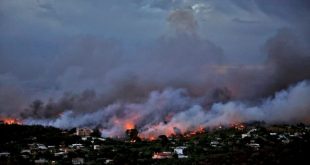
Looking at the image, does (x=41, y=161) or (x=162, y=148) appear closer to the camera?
(x=41, y=161)

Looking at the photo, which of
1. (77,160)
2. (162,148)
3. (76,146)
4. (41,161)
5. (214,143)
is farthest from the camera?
(76,146)

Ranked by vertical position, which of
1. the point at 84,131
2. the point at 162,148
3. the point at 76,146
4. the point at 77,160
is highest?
the point at 84,131

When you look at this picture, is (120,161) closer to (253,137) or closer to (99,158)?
(99,158)

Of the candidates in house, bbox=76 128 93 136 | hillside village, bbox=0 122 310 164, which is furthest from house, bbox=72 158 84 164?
house, bbox=76 128 93 136

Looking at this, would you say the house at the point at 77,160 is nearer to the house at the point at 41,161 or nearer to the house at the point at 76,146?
the house at the point at 41,161

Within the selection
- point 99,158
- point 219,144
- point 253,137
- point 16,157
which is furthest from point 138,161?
point 253,137

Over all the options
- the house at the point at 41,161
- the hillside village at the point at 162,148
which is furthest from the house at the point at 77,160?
the house at the point at 41,161

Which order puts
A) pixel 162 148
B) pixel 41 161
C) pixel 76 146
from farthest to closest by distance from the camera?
pixel 76 146
pixel 162 148
pixel 41 161

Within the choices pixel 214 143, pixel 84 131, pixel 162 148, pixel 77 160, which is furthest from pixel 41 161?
pixel 84 131

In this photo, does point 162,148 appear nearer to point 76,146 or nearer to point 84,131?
point 76,146
